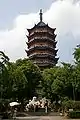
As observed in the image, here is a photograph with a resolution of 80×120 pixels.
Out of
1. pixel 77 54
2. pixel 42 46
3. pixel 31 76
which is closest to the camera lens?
pixel 77 54

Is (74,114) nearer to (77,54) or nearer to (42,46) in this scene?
(77,54)

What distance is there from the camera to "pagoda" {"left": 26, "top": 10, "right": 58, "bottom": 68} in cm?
8169

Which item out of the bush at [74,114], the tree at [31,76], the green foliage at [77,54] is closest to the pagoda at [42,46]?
the tree at [31,76]

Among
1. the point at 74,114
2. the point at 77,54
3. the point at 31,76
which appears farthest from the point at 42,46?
the point at 74,114

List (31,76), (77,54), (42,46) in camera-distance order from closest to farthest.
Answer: (77,54), (31,76), (42,46)

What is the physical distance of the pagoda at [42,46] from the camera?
3216 inches

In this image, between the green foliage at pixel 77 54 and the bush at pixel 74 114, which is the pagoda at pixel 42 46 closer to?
the green foliage at pixel 77 54

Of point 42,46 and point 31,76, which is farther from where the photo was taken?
point 42,46

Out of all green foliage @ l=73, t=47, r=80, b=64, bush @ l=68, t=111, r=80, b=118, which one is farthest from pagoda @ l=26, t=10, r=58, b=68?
bush @ l=68, t=111, r=80, b=118

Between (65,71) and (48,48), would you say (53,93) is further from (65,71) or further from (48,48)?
(48,48)

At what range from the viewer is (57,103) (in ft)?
213

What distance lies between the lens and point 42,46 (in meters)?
82.8

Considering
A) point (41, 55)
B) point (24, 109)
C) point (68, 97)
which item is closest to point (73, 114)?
point (68, 97)

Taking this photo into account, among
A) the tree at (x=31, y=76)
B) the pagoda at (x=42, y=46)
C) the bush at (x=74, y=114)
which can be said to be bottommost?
the bush at (x=74, y=114)
